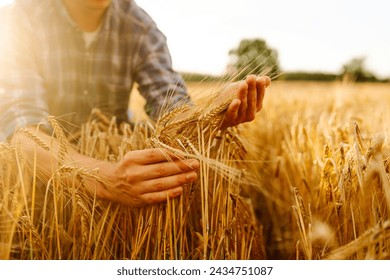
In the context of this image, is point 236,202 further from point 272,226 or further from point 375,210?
point 272,226

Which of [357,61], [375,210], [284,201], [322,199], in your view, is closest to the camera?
[375,210]

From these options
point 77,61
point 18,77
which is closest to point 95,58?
point 77,61

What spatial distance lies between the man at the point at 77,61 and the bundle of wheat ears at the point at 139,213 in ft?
0.77

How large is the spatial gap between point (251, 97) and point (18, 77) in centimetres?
68

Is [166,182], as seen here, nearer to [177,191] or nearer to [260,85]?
[177,191]

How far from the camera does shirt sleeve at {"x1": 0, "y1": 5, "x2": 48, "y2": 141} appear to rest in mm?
1224

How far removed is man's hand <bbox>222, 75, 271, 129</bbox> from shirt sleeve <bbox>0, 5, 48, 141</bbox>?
487 mm

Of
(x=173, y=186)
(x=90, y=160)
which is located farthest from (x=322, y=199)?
(x=90, y=160)

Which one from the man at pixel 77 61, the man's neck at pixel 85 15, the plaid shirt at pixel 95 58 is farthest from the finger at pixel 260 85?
the man's neck at pixel 85 15

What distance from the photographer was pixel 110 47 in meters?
1.62

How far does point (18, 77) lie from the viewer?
1.31 meters

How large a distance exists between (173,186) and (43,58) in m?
0.77

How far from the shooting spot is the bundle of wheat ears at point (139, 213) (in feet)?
3.15

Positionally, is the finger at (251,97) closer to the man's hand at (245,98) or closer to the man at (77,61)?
the man's hand at (245,98)
